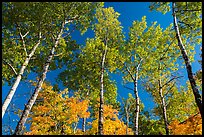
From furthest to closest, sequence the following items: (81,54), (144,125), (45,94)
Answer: (144,125) → (81,54) → (45,94)

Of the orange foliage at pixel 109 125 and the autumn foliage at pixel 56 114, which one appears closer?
the autumn foliage at pixel 56 114

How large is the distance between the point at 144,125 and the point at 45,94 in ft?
55.2

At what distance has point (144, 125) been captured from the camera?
A: 29344 millimetres

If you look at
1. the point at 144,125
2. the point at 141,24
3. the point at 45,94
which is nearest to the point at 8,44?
the point at 45,94

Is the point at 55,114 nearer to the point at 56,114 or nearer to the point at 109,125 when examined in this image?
the point at 56,114

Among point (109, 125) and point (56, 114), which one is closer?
point (56, 114)

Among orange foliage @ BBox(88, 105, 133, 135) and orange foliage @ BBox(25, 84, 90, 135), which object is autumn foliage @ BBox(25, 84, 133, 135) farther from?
orange foliage @ BBox(88, 105, 133, 135)

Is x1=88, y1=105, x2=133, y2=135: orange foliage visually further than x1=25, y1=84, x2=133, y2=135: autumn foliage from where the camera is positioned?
Yes

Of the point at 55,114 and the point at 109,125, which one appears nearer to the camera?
the point at 55,114

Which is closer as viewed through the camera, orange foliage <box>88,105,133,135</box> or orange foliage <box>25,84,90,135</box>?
orange foliage <box>25,84,90,135</box>

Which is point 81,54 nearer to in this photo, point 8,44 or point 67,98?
point 67,98

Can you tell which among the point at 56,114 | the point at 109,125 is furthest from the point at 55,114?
the point at 109,125

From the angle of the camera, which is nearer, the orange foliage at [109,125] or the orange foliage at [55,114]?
the orange foliage at [55,114]

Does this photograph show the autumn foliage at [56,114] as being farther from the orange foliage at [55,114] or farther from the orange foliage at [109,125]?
the orange foliage at [109,125]
